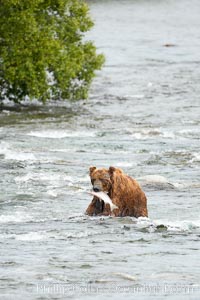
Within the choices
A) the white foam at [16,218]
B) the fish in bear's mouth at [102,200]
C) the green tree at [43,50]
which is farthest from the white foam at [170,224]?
the green tree at [43,50]

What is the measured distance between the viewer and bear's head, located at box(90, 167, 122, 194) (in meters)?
19.3

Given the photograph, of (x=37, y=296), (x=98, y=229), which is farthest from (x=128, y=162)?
(x=37, y=296)

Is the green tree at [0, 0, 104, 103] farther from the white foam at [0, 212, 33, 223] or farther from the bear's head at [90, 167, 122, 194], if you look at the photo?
the bear's head at [90, 167, 122, 194]

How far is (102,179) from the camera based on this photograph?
1931 cm

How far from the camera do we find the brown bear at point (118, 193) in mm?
19328

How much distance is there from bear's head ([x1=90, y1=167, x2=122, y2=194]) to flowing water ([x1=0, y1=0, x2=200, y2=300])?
801 mm

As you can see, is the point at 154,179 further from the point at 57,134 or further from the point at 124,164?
the point at 57,134

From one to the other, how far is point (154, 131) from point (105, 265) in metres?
15.6

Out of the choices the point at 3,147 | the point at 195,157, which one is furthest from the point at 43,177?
the point at 195,157

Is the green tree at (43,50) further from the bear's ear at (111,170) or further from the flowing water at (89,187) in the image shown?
the bear's ear at (111,170)

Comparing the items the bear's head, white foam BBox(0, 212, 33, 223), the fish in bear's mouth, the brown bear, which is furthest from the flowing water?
the bear's head

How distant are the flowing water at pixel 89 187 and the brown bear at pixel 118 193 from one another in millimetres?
170

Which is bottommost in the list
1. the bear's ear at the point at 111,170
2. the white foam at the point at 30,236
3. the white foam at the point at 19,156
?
the white foam at the point at 19,156

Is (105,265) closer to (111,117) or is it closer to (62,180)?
(62,180)
